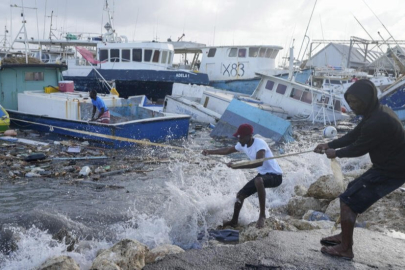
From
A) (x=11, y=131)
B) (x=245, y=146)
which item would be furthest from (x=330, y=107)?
(x=245, y=146)

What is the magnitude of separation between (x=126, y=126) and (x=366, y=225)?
7.83 meters

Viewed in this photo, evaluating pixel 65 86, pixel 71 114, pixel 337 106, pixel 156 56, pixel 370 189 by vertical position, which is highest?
pixel 156 56

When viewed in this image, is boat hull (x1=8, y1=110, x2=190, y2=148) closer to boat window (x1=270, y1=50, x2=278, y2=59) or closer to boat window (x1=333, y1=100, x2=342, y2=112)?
boat window (x1=333, y1=100, x2=342, y2=112)

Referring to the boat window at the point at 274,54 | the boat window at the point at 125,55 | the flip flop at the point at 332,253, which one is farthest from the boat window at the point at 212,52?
the flip flop at the point at 332,253

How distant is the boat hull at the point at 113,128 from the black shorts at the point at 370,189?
7.81 m

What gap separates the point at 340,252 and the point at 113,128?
863cm

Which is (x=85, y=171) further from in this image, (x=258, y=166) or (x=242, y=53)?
(x=242, y=53)

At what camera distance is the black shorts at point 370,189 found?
3947 mm

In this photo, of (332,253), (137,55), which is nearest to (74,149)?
(332,253)

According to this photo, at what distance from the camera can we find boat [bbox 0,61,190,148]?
1212 cm

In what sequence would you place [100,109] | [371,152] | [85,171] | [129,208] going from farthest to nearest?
[100,109], [85,171], [129,208], [371,152]

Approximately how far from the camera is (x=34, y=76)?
1548 cm

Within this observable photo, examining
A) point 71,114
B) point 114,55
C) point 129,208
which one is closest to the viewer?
point 129,208

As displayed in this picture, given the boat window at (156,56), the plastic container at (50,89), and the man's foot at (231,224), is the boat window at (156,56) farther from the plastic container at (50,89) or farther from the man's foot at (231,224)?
the man's foot at (231,224)
